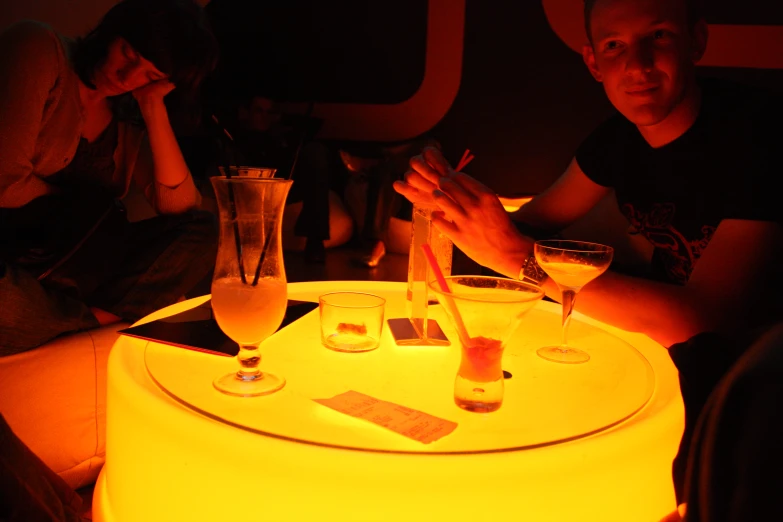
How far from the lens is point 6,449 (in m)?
1.00

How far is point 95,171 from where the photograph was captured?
2.13 metres

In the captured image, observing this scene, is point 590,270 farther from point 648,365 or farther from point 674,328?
point 674,328

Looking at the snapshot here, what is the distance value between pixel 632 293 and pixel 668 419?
2.00 feet

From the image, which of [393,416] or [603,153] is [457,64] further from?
[393,416]

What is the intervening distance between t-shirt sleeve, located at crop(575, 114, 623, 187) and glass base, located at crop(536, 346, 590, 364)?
96cm

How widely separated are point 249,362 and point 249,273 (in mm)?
137

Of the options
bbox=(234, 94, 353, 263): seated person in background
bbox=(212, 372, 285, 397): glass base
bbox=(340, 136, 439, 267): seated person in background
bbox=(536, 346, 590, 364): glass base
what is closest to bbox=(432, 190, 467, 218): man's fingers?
bbox=(536, 346, 590, 364): glass base

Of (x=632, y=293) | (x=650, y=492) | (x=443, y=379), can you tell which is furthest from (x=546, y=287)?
(x=650, y=492)

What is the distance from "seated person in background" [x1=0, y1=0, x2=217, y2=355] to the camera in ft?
5.84

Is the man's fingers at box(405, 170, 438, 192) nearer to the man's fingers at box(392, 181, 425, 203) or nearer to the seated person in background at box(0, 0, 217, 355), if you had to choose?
the man's fingers at box(392, 181, 425, 203)

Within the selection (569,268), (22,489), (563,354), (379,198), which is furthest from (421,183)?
(379,198)

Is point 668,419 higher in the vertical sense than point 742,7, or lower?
lower

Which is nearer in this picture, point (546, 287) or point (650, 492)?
point (650, 492)

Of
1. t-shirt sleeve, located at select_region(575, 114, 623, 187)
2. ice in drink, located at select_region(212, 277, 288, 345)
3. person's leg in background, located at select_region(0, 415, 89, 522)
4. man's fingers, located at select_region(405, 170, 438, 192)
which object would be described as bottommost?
person's leg in background, located at select_region(0, 415, 89, 522)
